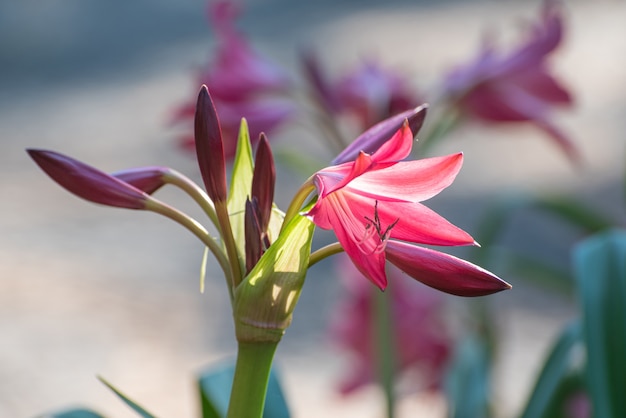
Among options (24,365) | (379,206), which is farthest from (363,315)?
(24,365)

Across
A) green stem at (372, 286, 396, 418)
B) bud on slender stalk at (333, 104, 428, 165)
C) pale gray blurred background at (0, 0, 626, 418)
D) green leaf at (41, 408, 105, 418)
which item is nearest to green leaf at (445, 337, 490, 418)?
green stem at (372, 286, 396, 418)

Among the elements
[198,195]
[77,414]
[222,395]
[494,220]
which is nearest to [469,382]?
[494,220]

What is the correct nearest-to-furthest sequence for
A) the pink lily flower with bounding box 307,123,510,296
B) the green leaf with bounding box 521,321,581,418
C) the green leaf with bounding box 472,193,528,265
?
the pink lily flower with bounding box 307,123,510,296 < the green leaf with bounding box 521,321,581,418 < the green leaf with bounding box 472,193,528,265

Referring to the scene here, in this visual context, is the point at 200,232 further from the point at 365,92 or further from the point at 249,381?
the point at 365,92

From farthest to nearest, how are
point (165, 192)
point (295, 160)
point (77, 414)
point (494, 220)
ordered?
point (165, 192) → point (494, 220) → point (295, 160) → point (77, 414)

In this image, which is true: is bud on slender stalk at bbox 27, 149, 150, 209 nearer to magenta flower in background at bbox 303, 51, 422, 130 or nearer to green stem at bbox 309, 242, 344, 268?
green stem at bbox 309, 242, 344, 268

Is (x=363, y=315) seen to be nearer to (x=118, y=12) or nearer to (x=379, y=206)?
(x=379, y=206)
